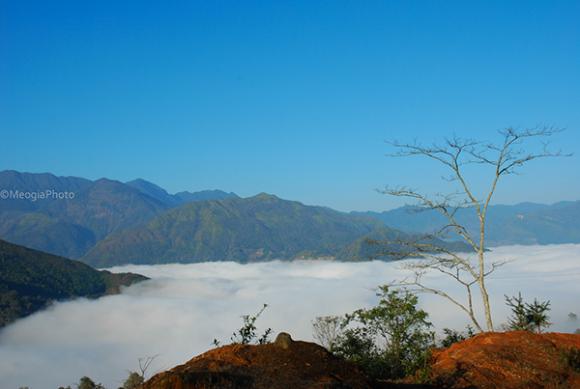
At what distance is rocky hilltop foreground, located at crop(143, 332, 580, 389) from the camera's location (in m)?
11.6

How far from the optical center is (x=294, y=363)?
533 inches

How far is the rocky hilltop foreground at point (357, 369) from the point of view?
11633mm

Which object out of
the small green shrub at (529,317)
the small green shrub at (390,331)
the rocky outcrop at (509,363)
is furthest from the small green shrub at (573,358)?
the small green shrub at (529,317)

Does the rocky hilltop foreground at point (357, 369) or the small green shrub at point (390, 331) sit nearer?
the rocky hilltop foreground at point (357, 369)

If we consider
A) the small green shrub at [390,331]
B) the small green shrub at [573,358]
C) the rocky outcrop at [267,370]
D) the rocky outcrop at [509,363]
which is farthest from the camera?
the small green shrub at [390,331]

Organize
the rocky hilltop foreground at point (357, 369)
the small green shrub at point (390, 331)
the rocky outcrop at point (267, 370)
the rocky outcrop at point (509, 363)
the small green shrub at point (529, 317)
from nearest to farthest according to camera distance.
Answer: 1. the rocky outcrop at point (267, 370)
2. the rocky hilltop foreground at point (357, 369)
3. the rocky outcrop at point (509, 363)
4. the small green shrub at point (390, 331)
5. the small green shrub at point (529, 317)

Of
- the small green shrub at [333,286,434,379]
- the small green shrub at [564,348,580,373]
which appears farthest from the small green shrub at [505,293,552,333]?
the small green shrub at [564,348,580,373]

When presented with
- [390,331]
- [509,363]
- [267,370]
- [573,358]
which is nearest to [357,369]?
[267,370]

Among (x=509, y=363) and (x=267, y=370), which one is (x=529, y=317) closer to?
(x=509, y=363)

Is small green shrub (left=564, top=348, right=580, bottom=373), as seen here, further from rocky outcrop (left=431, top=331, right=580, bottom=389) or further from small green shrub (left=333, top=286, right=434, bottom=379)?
small green shrub (left=333, top=286, right=434, bottom=379)

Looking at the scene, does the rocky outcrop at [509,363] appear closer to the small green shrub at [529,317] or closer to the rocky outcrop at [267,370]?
the rocky outcrop at [267,370]

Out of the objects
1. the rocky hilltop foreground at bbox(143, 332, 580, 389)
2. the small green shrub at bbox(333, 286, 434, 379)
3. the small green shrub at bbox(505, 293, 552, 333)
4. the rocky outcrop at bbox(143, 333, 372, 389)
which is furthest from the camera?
the small green shrub at bbox(505, 293, 552, 333)

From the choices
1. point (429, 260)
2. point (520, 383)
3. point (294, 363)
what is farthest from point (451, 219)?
point (294, 363)

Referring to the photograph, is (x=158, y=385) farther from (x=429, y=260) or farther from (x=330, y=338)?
(x=330, y=338)
